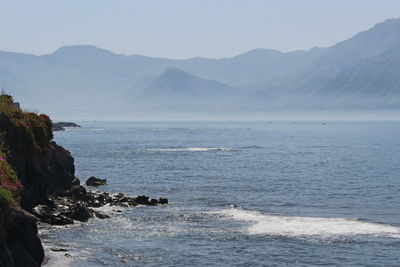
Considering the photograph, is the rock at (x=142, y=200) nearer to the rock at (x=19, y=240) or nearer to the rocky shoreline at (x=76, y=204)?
the rocky shoreline at (x=76, y=204)

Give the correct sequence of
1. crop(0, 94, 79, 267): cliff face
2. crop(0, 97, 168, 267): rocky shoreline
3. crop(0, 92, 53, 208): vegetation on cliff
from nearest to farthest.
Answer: crop(0, 94, 79, 267): cliff face < crop(0, 97, 168, 267): rocky shoreline < crop(0, 92, 53, 208): vegetation on cliff

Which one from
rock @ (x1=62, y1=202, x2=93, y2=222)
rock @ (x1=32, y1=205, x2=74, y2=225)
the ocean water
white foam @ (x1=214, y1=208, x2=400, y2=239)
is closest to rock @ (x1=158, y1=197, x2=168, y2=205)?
the ocean water

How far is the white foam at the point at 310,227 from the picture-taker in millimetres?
51000

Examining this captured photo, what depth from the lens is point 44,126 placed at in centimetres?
5944

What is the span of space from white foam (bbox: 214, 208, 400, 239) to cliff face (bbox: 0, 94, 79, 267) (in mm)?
17538

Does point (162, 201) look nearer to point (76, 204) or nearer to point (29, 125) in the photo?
point (76, 204)

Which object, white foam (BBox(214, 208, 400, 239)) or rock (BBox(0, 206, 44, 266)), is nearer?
rock (BBox(0, 206, 44, 266))

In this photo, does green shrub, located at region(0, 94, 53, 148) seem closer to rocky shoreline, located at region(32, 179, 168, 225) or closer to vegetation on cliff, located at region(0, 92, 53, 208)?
vegetation on cliff, located at region(0, 92, 53, 208)

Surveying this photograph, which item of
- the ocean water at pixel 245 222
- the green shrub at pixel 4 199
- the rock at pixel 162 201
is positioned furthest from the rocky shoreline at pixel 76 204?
the green shrub at pixel 4 199

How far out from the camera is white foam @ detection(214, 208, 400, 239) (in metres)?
51.0

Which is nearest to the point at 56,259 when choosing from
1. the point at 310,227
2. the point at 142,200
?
the point at 310,227

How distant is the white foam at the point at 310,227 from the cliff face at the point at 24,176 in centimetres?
1754

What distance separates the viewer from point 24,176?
5181 cm

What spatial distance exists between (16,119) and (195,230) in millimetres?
17231
